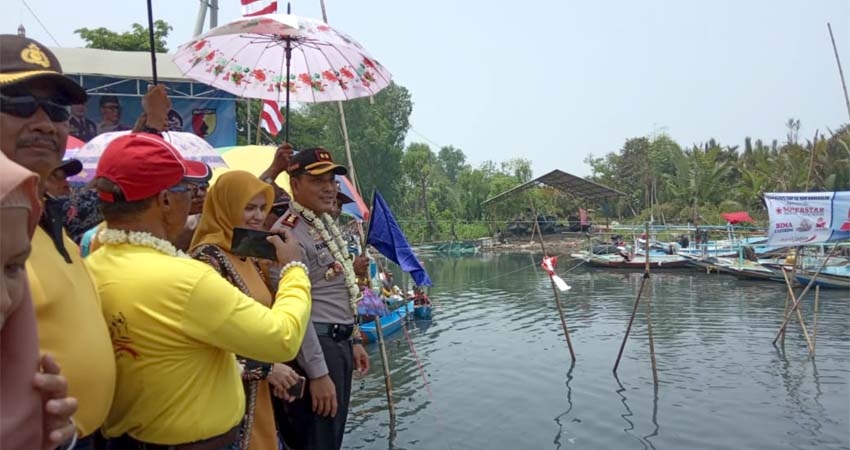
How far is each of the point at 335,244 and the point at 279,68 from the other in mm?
2138

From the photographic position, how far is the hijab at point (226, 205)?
2227mm

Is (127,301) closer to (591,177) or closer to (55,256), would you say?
(55,256)

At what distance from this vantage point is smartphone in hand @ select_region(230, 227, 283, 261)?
6.59 feet

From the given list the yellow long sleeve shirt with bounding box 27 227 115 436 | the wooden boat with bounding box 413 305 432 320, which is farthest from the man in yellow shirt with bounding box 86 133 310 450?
the wooden boat with bounding box 413 305 432 320

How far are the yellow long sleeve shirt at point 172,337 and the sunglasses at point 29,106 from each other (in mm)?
394

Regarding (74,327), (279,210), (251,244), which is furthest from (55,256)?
(279,210)

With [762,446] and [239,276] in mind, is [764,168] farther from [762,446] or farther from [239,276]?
[239,276]

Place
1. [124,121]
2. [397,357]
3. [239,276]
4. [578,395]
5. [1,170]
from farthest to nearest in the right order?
[397,357], [124,121], [578,395], [239,276], [1,170]

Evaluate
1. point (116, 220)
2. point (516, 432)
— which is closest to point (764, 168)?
point (516, 432)

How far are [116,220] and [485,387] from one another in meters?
9.31

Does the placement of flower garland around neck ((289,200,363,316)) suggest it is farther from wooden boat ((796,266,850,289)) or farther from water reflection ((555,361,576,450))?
wooden boat ((796,266,850,289))

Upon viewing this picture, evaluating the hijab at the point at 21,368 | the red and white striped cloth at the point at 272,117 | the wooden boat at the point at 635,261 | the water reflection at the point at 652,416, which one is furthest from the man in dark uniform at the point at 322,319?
the wooden boat at the point at 635,261

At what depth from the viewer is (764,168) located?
1314 inches

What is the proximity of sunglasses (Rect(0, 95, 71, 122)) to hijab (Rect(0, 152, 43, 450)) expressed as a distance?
425 millimetres
